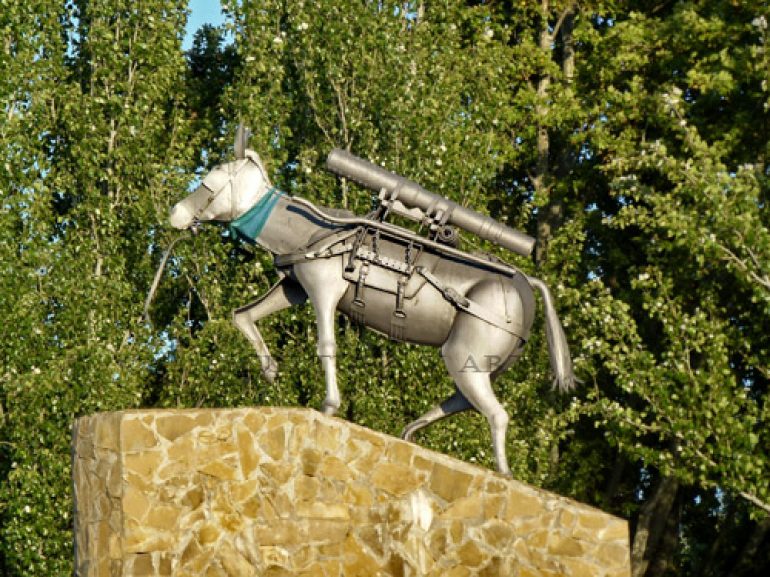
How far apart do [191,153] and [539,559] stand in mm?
10732

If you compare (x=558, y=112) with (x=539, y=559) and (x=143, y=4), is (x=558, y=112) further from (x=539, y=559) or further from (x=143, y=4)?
(x=539, y=559)

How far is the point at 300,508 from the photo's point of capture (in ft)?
45.0

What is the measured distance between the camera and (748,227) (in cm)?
1964

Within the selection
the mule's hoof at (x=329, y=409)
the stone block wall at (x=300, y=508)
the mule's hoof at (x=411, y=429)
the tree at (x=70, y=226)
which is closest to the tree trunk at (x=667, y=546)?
the tree at (x=70, y=226)

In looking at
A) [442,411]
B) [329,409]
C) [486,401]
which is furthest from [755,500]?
[329,409]

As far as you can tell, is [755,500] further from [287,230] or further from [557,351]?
[287,230]

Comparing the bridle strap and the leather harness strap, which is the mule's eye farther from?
the leather harness strap

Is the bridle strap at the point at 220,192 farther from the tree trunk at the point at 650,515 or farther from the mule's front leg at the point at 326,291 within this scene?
the tree trunk at the point at 650,515

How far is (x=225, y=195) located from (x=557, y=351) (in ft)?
9.66

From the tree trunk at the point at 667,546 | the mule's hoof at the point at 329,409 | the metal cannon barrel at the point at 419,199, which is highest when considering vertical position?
the metal cannon barrel at the point at 419,199

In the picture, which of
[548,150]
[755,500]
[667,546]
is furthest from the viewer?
[548,150]

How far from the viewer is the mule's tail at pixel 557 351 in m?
14.6

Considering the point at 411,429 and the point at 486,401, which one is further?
the point at 411,429

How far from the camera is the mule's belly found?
47.4 feet
